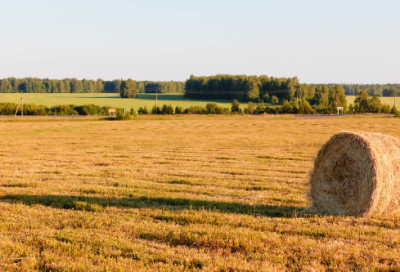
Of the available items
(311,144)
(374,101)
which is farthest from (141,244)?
(374,101)

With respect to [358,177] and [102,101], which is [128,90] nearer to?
[102,101]

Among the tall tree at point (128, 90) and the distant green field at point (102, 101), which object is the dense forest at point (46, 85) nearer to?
the tall tree at point (128, 90)

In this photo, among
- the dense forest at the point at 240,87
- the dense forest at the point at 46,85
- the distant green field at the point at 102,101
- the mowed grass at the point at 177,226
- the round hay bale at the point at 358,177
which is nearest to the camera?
the mowed grass at the point at 177,226

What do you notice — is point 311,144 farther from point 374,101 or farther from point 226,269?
point 374,101

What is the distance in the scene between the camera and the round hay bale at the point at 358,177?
26.4 feet

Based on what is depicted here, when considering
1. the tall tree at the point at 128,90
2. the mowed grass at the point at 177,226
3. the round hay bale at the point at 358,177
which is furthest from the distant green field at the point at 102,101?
the round hay bale at the point at 358,177

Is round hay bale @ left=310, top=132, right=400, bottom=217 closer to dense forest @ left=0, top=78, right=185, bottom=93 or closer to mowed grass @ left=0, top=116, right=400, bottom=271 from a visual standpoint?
mowed grass @ left=0, top=116, right=400, bottom=271

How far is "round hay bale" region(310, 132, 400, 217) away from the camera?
8.05 metres

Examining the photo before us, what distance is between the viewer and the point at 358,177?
8414 mm

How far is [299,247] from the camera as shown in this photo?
21.2 ft

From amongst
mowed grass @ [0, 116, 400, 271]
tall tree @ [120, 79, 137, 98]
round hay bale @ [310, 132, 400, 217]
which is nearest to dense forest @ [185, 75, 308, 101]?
tall tree @ [120, 79, 137, 98]

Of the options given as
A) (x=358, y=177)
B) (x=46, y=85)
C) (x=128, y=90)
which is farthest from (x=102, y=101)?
(x=358, y=177)

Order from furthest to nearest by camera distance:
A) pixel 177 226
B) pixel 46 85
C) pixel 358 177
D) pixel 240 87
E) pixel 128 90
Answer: pixel 46 85 → pixel 128 90 → pixel 240 87 → pixel 358 177 → pixel 177 226

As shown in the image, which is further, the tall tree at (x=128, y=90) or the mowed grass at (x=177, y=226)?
the tall tree at (x=128, y=90)
